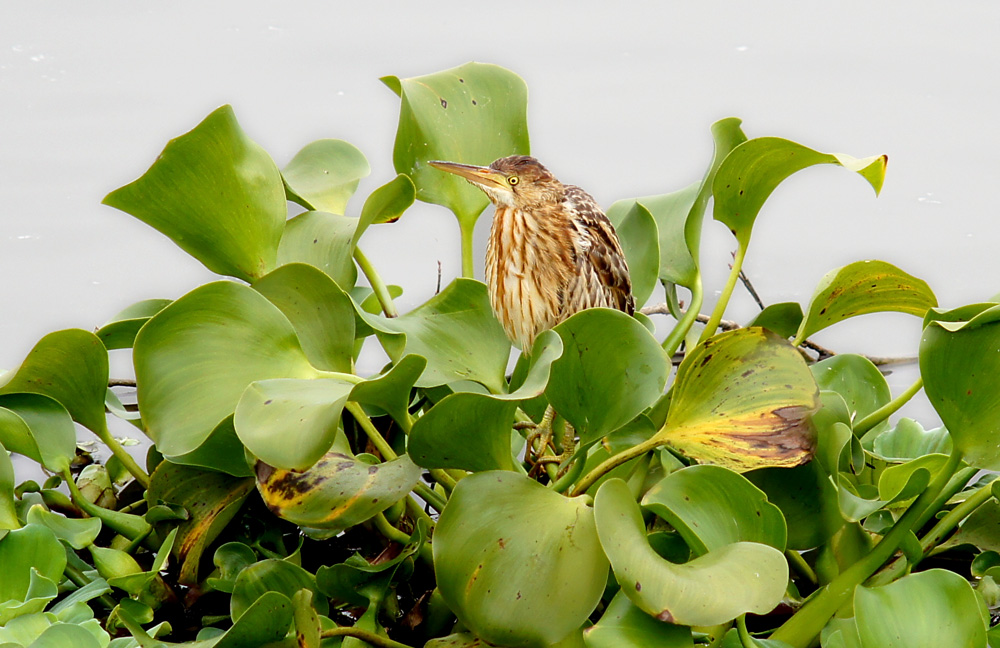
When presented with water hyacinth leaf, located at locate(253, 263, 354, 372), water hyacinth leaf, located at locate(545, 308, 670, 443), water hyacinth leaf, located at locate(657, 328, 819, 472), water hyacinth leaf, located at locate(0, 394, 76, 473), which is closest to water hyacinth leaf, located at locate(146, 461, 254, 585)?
water hyacinth leaf, located at locate(0, 394, 76, 473)

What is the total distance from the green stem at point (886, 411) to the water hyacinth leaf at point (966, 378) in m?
0.17

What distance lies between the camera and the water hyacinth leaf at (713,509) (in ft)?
4.68

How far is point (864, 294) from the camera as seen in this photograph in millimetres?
1803

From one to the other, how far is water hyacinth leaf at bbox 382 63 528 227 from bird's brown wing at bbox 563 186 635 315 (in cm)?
22

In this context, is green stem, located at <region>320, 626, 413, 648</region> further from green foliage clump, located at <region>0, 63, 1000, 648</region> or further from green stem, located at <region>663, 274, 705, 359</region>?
green stem, located at <region>663, 274, 705, 359</region>

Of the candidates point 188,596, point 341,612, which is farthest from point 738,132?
point 188,596

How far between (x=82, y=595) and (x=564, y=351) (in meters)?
0.82

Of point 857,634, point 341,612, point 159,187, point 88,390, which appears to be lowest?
point 341,612

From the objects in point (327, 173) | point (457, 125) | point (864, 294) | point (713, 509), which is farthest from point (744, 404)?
point (327, 173)

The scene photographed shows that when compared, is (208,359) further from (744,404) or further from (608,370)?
(744,404)

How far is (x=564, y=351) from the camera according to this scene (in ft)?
4.76

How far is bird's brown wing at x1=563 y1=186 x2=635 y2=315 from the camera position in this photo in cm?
216

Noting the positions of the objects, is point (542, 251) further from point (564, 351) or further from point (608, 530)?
point (608, 530)

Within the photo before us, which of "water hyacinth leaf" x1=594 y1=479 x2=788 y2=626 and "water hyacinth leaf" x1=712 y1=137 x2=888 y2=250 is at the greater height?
"water hyacinth leaf" x1=712 y1=137 x2=888 y2=250
